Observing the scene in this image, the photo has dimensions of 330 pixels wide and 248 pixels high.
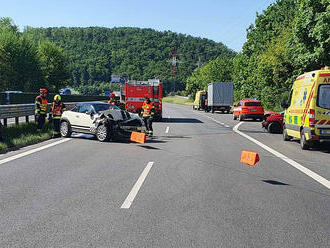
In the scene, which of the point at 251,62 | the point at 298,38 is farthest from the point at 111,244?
the point at 251,62

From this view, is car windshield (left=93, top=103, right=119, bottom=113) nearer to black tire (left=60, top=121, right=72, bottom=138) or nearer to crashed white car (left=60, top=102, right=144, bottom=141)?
crashed white car (left=60, top=102, right=144, bottom=141)

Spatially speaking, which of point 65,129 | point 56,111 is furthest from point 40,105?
point 65,129

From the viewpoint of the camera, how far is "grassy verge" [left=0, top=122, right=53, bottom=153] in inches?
484

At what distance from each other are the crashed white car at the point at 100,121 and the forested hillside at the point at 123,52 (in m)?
118

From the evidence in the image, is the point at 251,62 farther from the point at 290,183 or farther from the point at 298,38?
the point at 290,183

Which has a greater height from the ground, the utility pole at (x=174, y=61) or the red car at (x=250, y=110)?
the utility pole at (x=174, y=61)

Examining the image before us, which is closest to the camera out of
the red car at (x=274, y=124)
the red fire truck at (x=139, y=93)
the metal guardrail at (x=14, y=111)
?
the metal guardrail at (x=14, y=111)

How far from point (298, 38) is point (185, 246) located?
2570 cm

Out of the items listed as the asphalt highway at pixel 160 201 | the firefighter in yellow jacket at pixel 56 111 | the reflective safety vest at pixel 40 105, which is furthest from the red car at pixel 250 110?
the asphalt highway at pixel 160 201

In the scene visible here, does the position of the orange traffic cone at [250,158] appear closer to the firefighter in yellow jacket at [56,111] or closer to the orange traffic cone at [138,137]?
the orange traffic cone at [138,137]

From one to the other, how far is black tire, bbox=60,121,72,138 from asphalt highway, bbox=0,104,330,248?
14.9 ft

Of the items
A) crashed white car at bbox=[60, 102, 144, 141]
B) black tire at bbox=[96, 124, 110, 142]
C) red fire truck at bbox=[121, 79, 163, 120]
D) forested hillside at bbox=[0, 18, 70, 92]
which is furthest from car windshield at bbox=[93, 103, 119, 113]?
forested hillside at bbox=[0, 18, 70, 92]

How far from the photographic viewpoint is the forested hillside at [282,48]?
81.7ft

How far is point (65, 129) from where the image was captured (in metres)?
15.4
